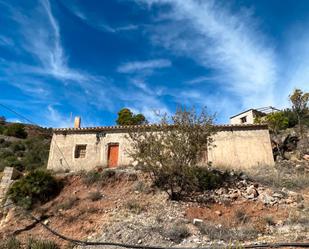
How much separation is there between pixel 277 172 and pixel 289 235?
886cm

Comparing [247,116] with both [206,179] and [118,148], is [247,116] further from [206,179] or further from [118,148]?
[206,179]

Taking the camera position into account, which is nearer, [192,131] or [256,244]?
[256,244]

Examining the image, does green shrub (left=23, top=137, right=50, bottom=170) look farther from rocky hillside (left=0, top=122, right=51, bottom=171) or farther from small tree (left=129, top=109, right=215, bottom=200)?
small tree (left=129, top=109, right=215, bottom=200)

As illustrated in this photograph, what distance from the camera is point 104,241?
365 inches

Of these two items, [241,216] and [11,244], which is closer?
[11,244]

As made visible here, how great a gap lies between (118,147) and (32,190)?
6561 mm

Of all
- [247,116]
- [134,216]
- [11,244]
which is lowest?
[11,244]

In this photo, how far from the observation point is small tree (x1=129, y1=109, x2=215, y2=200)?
13.0 metres

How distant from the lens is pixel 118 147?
19.1 meters

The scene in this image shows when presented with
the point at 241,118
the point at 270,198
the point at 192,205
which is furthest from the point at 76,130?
the point at 241,118

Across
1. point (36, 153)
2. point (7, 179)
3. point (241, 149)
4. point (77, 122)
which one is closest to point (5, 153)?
point (36, 153)

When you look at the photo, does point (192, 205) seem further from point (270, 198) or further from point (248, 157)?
point (248, 157)

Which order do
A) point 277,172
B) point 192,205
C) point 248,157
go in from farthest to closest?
1. point 248,157
2. point 277,172
3. point 192,205

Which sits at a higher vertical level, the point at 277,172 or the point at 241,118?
the point at 241,118
